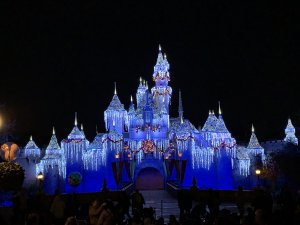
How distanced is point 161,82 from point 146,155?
948cm

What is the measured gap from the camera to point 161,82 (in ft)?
155

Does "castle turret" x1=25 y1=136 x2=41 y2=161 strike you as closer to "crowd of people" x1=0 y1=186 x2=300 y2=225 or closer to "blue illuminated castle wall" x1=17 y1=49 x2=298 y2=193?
"blue illuminated castle wall" x1=17 y1=49 x2=298 y2=193

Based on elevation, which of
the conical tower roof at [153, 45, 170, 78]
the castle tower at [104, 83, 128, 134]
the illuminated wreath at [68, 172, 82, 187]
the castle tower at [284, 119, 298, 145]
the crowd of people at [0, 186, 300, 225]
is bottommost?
the illuminated wreath at [68, 172, 82, 187]

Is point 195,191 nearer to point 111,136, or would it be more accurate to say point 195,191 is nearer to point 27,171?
point 111,136

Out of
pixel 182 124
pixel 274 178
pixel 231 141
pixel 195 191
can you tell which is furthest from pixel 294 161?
pixel 195 191

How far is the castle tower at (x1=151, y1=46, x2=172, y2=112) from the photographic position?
46.8 meters

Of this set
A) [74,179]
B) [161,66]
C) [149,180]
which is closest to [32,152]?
[74,179]

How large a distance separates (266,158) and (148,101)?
12.9 m

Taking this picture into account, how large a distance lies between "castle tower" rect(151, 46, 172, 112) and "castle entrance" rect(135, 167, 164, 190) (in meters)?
7.69

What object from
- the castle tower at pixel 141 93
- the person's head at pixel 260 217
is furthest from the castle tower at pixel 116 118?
the person's head at pixel 260 217

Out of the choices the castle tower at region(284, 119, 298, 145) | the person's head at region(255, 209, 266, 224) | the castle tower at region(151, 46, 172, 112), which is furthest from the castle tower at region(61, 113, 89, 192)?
the person's head at region(255, 209, 266, 224)

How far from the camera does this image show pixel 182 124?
40.7 m

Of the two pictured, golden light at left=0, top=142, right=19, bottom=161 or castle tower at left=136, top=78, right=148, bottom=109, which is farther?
castle tower at left=136, top=78, right=148, bottom=109

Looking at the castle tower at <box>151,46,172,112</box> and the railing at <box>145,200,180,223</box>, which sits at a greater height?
the castle tower at <box>151,46,172,112</box>
